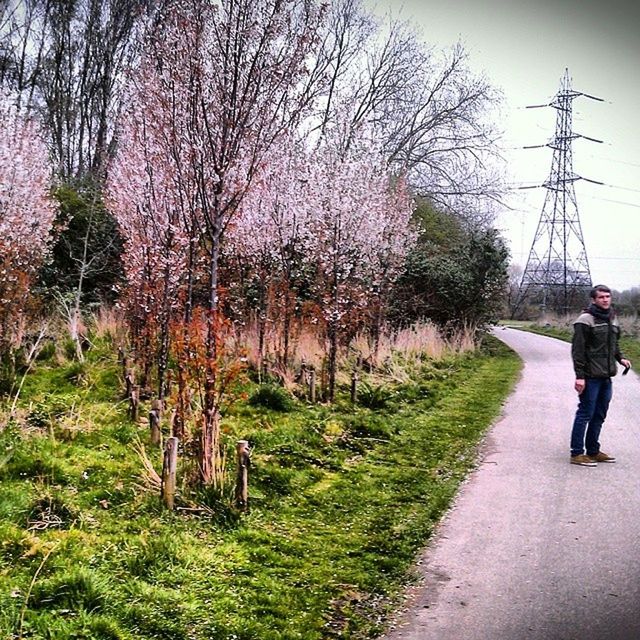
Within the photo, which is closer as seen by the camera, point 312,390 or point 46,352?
point 312,390

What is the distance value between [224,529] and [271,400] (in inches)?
135

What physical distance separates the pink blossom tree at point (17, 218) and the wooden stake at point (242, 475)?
5182 millimetres

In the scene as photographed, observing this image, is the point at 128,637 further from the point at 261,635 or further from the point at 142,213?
the point at 142,213

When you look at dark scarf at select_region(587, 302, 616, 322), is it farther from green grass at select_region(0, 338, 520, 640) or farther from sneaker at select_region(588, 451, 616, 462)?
green grass at select_region(0, 338, 520, 640)

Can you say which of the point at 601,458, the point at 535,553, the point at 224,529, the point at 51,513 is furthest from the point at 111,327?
the point at 535,553

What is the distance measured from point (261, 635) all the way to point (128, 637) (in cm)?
57

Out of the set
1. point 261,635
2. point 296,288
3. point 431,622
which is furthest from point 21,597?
point 296,288

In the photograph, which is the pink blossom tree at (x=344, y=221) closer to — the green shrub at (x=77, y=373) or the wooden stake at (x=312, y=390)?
the wooden stake at (x=312, y=390)

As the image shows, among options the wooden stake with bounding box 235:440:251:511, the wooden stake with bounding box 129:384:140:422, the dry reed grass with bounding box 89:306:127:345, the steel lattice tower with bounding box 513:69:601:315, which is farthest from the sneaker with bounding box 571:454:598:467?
the dry reed grass with bounding box 89:306:127:345

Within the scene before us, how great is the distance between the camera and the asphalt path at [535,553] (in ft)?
10.0

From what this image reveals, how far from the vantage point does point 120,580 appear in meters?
3.37

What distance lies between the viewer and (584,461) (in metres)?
6.00

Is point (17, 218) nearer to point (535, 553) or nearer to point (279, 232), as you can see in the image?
point (279, 232)

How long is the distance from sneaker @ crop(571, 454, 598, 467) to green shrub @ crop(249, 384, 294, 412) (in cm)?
302
